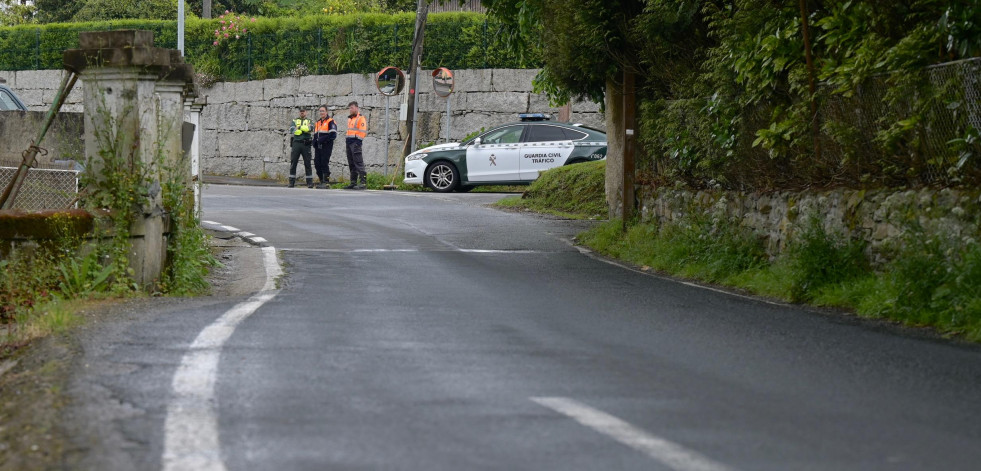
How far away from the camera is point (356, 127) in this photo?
1161 inches

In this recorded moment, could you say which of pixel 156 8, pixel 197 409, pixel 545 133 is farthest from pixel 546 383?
pixel 156 8

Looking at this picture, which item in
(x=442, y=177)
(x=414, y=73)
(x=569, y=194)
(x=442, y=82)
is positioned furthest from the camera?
(x=414, y=73)

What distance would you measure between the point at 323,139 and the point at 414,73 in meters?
3.34

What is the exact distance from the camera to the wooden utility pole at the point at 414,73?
31.3 m

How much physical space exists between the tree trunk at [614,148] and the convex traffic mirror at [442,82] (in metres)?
12.4

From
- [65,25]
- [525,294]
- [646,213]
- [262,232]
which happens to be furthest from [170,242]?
[65,25]

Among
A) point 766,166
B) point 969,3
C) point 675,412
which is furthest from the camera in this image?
point 766,166

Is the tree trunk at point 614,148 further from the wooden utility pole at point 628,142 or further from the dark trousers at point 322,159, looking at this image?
the dark trousers at point 322,159

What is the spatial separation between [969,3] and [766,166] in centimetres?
337

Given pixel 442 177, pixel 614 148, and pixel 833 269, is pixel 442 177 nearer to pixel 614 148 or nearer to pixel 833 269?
pixel 614 148

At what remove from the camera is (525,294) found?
10.5 meters

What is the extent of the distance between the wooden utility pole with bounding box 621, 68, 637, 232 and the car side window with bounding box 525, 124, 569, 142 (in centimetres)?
1027

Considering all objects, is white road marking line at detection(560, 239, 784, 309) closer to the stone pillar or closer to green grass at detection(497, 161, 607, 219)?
green grass at detection(497, 161, 607, 219)

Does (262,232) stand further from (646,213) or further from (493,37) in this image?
(493,37)
